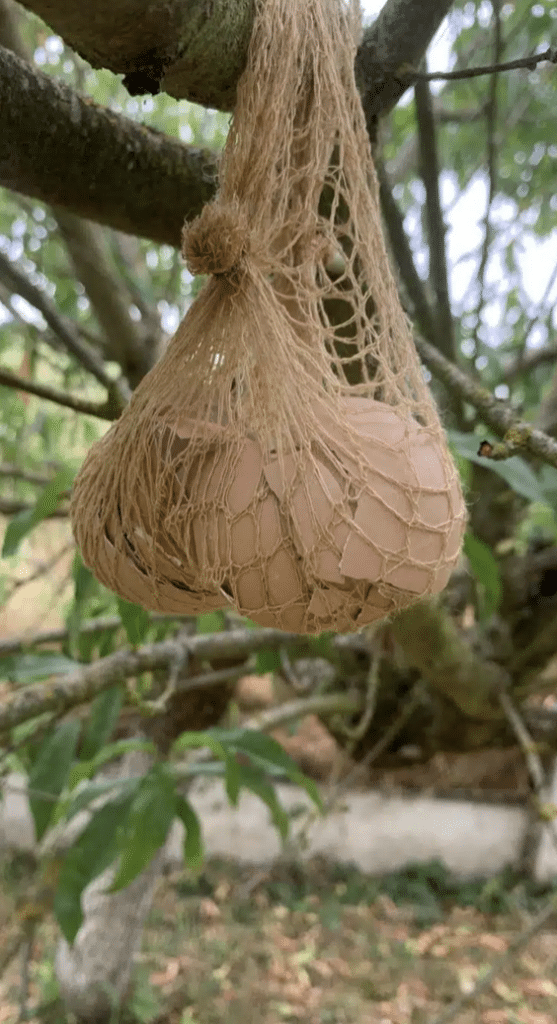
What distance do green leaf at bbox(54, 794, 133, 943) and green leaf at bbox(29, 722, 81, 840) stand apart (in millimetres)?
45

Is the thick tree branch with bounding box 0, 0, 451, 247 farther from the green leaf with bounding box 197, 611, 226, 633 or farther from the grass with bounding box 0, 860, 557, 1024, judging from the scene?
the grass with bounding box 0, 860, 557, 1024

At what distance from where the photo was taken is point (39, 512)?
2.19 feet

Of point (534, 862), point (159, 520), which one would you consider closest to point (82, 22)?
point (159, 520)

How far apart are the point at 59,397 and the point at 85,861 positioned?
42 centimetres

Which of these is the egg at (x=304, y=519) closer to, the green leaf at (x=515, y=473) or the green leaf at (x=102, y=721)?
the green leaf at (x=515, y=473)

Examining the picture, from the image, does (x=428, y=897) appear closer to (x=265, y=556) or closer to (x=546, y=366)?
(x=546, y=366)

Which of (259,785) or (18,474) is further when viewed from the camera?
(18,474)

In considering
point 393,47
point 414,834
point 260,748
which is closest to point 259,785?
point 260,748

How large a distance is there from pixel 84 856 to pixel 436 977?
1.10 meters

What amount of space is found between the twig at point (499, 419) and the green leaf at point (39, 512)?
0.33 meters

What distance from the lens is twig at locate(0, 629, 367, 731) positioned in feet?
1.98

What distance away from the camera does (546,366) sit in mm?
1437

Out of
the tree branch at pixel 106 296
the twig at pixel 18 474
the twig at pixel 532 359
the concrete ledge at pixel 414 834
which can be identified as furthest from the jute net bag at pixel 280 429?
the concrete ledge at pixel 414 834

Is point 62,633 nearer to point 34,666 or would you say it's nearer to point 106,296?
point 34,666
